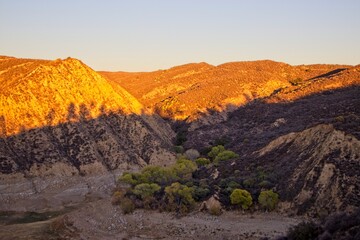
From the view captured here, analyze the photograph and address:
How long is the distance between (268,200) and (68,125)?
3323 cm

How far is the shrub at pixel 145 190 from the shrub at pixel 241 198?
764 cm

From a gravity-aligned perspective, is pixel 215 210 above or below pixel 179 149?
below

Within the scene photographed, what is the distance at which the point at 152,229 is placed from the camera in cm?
3117

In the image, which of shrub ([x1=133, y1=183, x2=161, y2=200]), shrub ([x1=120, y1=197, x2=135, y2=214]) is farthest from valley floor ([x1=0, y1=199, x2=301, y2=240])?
shrub ([x1=133, y1=183, x2=161, y2=200])

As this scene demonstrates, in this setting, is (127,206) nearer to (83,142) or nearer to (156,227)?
(156,227)

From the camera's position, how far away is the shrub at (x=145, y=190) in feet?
122

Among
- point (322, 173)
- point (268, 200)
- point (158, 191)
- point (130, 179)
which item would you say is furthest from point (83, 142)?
point (322, 173)

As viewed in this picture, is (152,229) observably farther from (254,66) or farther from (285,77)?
(254,66)

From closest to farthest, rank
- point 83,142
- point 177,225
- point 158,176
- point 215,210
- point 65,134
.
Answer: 1. point 177,225
2. point 215,210
3. point 158,176
4. point 83,142
5. point 65,134

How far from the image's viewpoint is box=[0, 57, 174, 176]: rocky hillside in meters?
51.6

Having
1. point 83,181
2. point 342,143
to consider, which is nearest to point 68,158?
point 83,181

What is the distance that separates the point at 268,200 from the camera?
1250 inches

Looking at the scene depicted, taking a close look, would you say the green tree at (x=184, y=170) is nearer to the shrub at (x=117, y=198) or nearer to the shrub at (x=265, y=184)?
the shrub at (x=117, y=198)

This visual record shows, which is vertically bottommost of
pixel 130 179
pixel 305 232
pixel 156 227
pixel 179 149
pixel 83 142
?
pixel 156 227
